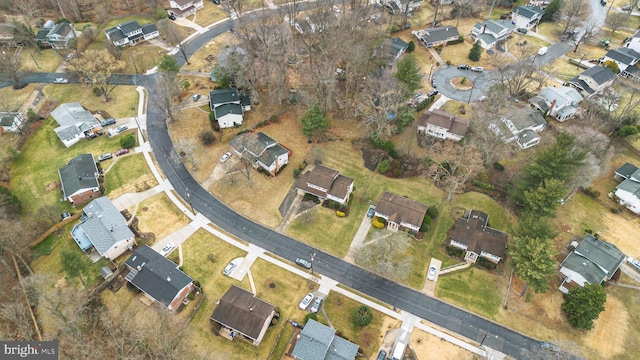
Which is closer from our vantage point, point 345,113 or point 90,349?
point 90,349

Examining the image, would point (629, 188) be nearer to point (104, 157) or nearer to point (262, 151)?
point (262, 151)

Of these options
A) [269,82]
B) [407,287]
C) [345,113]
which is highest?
[269,82]

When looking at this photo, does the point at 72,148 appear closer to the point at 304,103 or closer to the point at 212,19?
the point at 304,103

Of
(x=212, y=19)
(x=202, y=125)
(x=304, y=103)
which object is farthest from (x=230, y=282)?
(x=212, y=19)

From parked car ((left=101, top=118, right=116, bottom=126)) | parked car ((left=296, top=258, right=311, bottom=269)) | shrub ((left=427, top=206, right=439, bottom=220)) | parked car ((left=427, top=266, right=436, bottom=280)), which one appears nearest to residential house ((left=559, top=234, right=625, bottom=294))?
parked car ((left=427, top=266, right=436, bottom=280))

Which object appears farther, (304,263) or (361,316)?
(304,263)

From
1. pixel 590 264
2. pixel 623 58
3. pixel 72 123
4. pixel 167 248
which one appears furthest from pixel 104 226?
pixel 623 58

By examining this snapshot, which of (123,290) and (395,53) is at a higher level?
(395,53)
